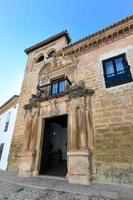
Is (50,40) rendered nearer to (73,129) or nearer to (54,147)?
(73,129)

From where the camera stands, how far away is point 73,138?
5188mm

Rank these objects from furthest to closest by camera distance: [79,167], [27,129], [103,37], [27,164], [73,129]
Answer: [103,37] < [27,129] < [27,164] < [73,129] < [79,167]

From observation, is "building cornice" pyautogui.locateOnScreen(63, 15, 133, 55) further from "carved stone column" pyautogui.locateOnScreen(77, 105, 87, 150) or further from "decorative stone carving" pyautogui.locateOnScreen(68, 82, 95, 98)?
"carved stone column" pyautogui.locateOnScreen(77, 105, 87, 150)

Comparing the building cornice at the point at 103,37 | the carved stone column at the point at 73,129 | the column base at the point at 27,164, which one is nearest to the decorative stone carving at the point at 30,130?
the column base at the point at 27,164

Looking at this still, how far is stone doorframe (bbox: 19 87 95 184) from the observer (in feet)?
14.8

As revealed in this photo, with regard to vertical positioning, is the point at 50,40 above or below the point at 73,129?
above

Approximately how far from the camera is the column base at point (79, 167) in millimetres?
4314

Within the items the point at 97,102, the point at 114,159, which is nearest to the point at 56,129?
the point at 97,102

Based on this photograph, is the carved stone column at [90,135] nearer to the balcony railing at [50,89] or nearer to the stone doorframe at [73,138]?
the stone doorframe at [73,138]

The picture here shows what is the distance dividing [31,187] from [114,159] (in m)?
2.74

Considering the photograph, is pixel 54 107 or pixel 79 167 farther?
pixel 54 107

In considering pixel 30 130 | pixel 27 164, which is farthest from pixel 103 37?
pixel 27 164

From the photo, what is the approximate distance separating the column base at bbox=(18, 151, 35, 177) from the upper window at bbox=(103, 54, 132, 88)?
4.54m

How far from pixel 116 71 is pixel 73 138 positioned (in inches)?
136
